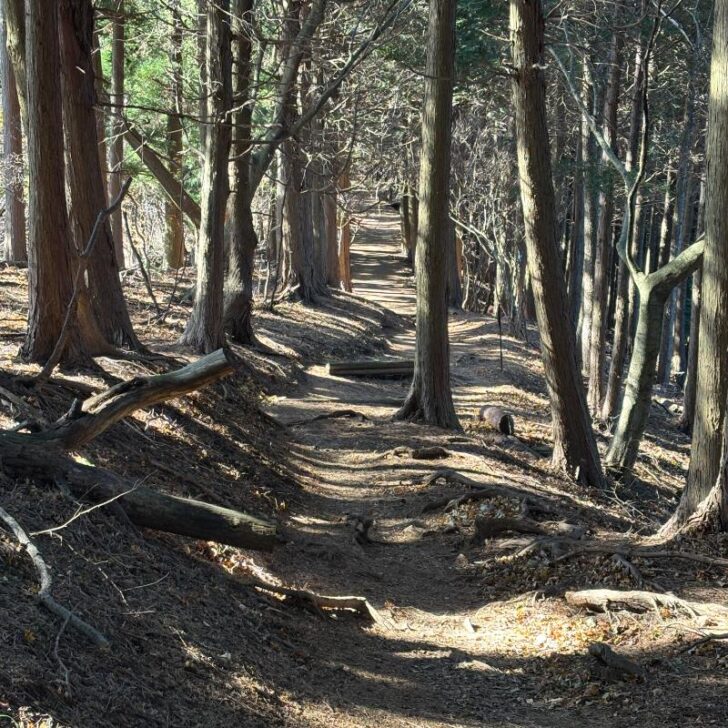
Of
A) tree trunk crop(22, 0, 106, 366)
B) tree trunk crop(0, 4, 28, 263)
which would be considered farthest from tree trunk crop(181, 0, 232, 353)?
tree trunk crop(0, 4, 28, 263)

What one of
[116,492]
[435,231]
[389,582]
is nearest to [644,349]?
[435,231]

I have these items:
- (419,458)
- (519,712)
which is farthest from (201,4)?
(519,712)

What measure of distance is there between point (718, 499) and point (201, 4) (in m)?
13.6

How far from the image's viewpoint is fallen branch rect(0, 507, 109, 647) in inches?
180

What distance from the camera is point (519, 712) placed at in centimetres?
593

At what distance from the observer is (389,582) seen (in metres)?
8.42

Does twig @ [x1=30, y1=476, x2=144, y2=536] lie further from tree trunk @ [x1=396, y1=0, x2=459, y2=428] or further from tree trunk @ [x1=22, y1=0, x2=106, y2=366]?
tree trunk @ [x1=396, y1=0, x2=459, y2=428]

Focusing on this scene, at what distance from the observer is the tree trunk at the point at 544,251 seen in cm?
1196

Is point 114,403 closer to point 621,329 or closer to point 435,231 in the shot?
point 435,231

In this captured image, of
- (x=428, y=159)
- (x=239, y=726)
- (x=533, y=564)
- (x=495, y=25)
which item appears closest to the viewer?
(x=239, y=726)

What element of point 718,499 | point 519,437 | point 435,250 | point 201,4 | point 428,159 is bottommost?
point 519,437

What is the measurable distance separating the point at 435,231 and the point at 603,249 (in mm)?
8621

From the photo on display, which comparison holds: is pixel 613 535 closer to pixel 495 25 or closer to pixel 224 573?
pixel 224 573

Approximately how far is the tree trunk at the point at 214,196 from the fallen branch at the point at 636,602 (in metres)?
9.09
